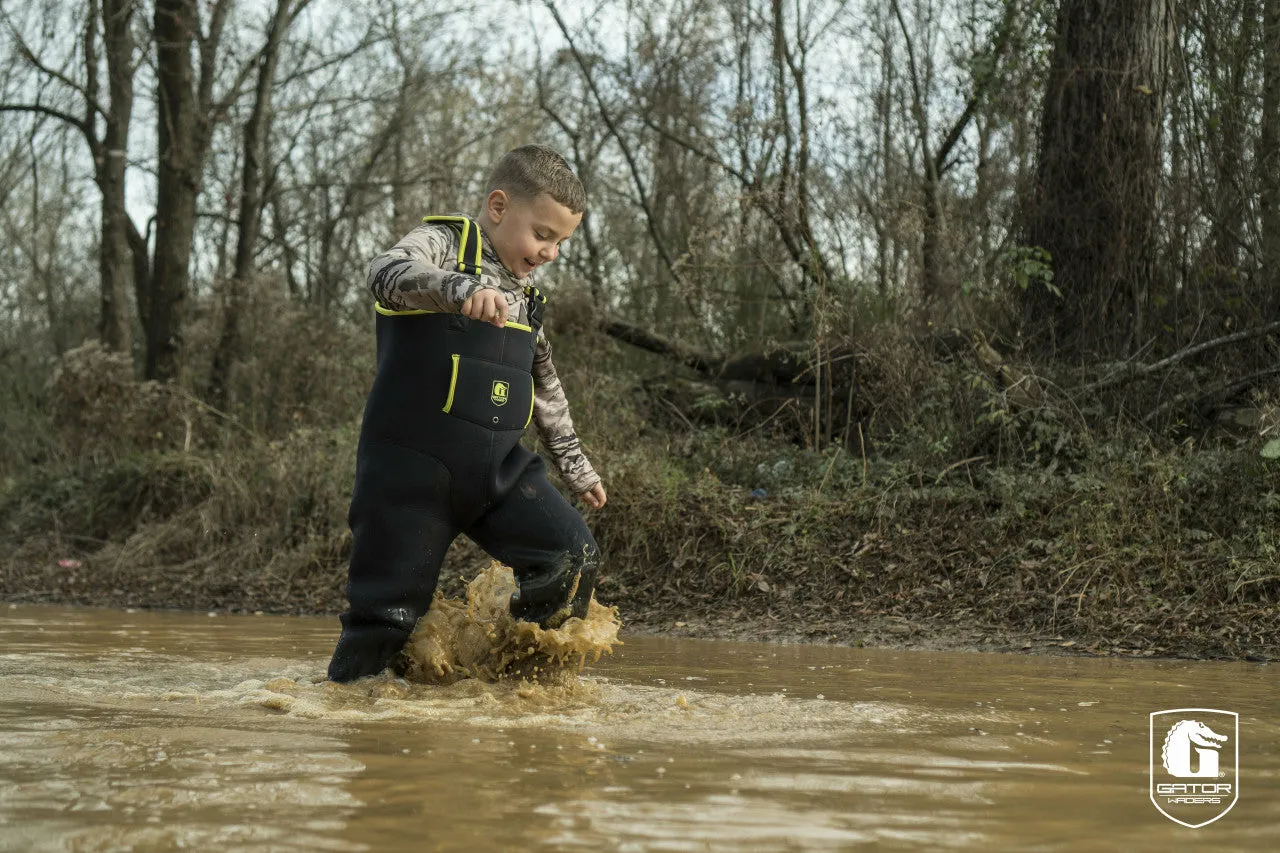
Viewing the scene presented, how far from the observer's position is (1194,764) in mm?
3346

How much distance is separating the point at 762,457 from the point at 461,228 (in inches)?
218

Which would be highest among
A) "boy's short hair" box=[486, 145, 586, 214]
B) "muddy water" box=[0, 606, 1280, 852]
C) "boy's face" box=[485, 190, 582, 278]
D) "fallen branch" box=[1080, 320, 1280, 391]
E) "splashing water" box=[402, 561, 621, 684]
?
"fallen branch" box=[1080, 320, 1280, 391]

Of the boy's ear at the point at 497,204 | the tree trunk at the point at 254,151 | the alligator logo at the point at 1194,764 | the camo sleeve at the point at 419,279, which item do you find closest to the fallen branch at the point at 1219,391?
the alligator logo at the point at 1194,764

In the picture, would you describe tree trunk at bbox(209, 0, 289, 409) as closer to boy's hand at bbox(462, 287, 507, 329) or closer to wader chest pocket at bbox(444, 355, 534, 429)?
wader chest pocket at bbox(444, 355, 534, 429)

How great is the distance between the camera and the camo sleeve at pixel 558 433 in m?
5.04

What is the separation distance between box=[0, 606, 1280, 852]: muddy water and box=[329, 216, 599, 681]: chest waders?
0.28m

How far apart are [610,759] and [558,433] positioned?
2029 mm

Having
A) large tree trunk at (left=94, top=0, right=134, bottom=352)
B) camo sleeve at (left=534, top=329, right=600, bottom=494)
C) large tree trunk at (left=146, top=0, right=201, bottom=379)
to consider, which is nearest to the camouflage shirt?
camo sleeve at (left=534, top=329, right=600, bottom=494)

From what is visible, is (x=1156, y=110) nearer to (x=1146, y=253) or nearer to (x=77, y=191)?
(x=1146, y=253)

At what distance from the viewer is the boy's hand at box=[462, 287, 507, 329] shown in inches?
155

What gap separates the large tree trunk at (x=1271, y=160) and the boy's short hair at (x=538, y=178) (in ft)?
21.9

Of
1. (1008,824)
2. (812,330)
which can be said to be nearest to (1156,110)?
(812,330)

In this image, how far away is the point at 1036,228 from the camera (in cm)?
1018

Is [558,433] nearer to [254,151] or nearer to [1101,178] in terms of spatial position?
[1101,178]
